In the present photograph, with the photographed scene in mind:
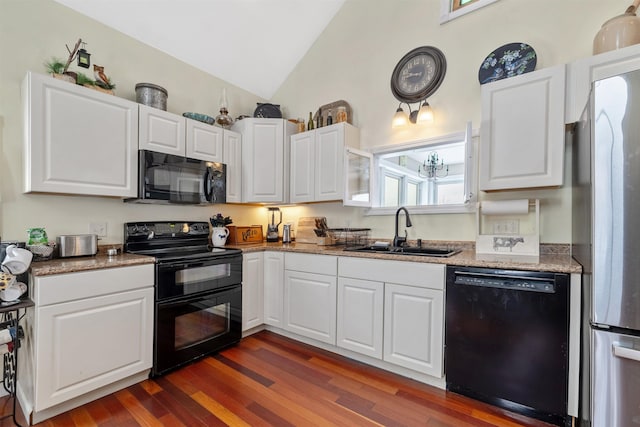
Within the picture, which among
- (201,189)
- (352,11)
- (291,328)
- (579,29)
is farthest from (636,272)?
(352,11)

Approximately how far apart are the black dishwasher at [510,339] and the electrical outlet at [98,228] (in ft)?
8.77

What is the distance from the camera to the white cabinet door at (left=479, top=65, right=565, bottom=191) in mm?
1816

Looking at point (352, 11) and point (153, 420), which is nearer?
point (153, 420)

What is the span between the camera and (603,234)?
131cm

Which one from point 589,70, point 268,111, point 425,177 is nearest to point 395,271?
point 425,177

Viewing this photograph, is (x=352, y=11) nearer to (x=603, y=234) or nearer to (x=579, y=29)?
(x=579, y=29)

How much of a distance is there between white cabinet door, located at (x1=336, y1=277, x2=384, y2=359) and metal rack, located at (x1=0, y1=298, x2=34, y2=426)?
6.42ft

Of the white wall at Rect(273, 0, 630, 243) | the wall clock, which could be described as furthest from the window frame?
the wall clock

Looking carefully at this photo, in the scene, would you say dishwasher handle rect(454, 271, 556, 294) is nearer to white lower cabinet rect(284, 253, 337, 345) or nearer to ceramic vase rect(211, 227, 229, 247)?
white lower cabinet rect(284, 253, 337, 345)

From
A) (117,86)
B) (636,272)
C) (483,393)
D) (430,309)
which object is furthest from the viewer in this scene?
(117,86)

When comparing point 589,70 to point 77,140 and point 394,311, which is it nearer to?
point 394,311

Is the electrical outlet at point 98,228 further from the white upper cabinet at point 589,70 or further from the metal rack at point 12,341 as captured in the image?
the white upper cabinet at point 589,70

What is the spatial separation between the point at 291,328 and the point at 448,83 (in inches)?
103

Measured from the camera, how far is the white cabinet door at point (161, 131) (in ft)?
7.74
